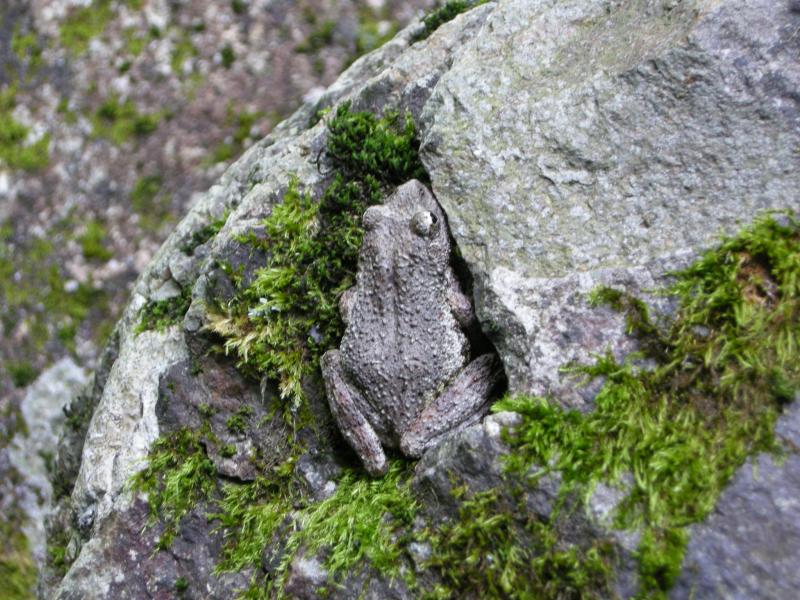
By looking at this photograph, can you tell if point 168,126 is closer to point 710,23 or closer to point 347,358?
point 347,358

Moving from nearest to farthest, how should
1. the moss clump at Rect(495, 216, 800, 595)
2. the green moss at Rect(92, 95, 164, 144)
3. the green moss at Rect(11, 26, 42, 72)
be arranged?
the moss clump at Rect(495, 216, 800, 595) → the green moss at Rect(92, 95, 164, 144) → the green moss at Rect(11, 26, 42, 72)

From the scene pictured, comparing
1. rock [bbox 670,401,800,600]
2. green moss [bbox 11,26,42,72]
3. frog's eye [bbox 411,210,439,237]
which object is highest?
green moss [bbox 11,26,42,72]

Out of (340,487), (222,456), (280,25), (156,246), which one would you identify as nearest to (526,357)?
(340,487)

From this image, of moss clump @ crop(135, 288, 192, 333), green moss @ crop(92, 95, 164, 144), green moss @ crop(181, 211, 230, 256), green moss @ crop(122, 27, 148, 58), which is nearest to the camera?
moss clump @ crop(135, 288, 192, 333)

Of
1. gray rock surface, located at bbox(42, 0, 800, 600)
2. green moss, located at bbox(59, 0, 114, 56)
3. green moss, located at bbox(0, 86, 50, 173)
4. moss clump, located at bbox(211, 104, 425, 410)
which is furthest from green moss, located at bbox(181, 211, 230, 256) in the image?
green moss, located at bbox(59, 0, 114, 56)

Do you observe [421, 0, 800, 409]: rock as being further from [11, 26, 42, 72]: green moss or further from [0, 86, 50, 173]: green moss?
[11, 26, 42, 72]: green moss

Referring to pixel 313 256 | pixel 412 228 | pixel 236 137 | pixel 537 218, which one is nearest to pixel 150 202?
pixel 236 137

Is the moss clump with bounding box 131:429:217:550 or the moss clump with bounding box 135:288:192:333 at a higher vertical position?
the moss clump with bounding box 135:288:192:333
